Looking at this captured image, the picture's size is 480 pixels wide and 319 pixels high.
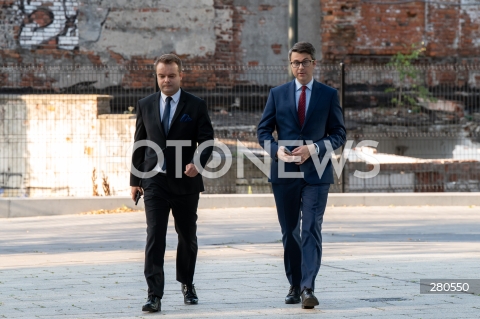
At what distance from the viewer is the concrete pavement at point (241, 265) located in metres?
6.39

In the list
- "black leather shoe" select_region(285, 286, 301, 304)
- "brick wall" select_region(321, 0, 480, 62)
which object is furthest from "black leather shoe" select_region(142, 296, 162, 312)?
"brick wall" select_region(321, 0, 480, 62)

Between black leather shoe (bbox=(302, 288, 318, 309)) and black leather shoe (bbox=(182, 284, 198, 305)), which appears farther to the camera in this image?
black leather shoe (bbox=(182, 284, 198, 305))

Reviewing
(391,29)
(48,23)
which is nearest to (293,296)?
(48,23)

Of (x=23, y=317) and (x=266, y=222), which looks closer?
(x=23, y=317)

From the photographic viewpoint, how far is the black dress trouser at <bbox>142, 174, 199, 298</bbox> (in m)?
6.43

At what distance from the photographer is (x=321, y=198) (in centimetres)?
661

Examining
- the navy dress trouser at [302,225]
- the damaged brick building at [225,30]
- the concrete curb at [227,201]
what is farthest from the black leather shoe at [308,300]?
the damaged brick building at [225,30]

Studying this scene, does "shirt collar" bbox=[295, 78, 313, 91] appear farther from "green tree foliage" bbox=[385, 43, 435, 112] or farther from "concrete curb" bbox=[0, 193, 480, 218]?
"green tree foliage" bbox=[385, 43, 435, 112]

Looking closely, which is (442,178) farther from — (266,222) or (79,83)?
(79,83)

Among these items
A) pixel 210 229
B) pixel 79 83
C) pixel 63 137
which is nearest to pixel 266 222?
pixel 210 229

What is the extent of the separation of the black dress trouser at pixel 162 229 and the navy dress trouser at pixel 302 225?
679 mm

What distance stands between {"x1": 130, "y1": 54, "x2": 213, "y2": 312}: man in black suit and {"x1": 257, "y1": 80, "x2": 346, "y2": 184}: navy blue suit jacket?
19.3 inches

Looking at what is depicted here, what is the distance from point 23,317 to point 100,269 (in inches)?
95.7

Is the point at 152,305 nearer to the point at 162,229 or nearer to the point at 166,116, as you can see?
the point at 162,229
